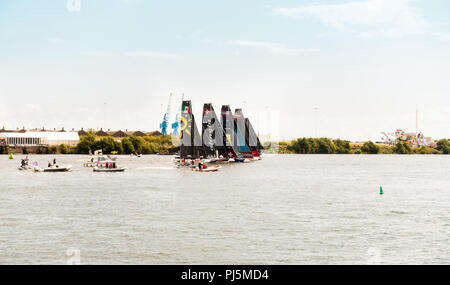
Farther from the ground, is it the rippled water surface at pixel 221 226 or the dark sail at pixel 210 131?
the dark sail at pixel 210 131

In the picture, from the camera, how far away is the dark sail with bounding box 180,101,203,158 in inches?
4771

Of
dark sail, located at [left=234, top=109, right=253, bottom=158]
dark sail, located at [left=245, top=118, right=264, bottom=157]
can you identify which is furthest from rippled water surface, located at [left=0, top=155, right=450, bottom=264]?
dark sail, located at [left=245, top=118, right=264, bottom=157]

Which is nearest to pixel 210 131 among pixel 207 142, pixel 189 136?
pixel 207 142

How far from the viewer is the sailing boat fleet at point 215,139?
400ft

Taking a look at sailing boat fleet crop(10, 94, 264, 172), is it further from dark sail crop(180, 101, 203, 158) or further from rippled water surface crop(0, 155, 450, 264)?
rippled water surface crop(0, 155, 450, 264)

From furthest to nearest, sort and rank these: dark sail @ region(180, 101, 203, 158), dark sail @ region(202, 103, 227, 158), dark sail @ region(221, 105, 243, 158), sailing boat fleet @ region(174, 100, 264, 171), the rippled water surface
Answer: dark sail @ region(221, 105, 243, 158), dark sail @ region(202, 103, 227, 158), sailing boat fleet @ region(174, 100, 264, 171), dark sail @ region(180, 101, 203, 158), the rippled water surface

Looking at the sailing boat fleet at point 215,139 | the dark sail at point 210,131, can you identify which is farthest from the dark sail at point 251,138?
the dark sail at point 210,131

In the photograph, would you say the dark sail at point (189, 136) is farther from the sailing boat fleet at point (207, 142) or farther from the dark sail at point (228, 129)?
the dark sail at point (228, 129)

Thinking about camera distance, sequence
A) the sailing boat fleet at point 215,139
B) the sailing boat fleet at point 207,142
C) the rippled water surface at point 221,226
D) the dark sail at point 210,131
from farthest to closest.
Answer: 1. the dark sail at point 210,131
2. the sailing boat fleet at point 215,139
3. the sailing boat fleet at point 207,142
4. the rippled water surface at point 221,226

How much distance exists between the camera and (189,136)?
398 feet

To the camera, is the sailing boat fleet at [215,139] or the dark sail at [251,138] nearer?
the sailing boat fleet at [215,139]

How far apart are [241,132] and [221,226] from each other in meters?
126

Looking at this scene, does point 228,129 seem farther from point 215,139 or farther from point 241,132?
point 241,132

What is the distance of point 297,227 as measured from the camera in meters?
40.1
